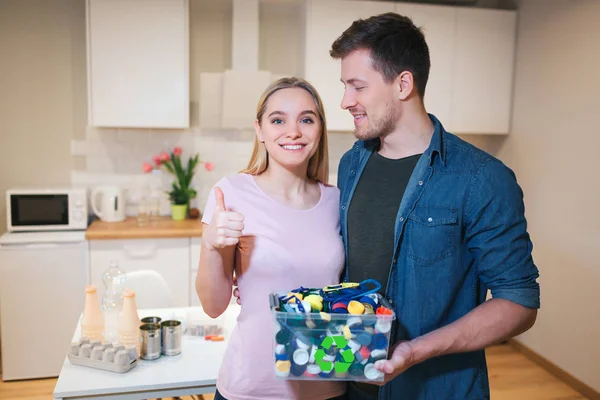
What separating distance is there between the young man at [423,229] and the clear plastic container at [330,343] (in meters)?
0.06

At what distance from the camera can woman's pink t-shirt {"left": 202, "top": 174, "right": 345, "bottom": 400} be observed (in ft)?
4.91

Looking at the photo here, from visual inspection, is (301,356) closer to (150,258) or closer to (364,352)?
(364,352)

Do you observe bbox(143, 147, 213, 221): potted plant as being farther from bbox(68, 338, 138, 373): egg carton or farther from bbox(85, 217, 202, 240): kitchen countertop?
bbox(68, 338, 138, 373): egg carton

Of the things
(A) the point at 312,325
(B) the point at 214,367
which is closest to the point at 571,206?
(B) the point at 214,367

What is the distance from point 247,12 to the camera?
369 cm

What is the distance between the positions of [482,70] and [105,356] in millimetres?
3222

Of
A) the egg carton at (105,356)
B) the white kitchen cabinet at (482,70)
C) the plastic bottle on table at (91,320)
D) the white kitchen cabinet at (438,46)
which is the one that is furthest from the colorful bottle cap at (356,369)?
the white kitchen cabinet at (482,70)

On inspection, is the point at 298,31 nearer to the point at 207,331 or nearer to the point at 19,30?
the point at 19,30

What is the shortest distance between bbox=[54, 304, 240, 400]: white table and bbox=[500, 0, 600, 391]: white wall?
2446mm

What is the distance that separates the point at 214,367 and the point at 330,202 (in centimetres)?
68

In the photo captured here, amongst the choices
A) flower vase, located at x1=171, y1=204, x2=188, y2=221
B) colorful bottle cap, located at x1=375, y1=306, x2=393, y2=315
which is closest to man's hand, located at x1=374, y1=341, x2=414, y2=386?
colorful bottle cap, located at x1=375, y1=306, x2=393, y2=315

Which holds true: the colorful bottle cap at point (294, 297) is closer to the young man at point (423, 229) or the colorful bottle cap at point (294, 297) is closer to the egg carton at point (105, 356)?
the young man at point (423, 229)

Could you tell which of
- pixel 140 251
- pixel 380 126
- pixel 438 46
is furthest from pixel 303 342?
pixel 438 46

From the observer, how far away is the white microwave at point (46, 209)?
3.40 m
